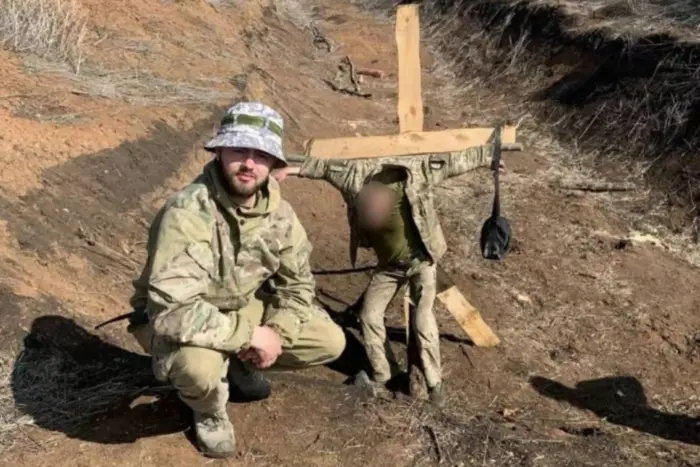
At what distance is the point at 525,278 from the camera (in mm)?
7473

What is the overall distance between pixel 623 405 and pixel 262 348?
3221 millimetres

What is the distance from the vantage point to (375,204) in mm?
5027

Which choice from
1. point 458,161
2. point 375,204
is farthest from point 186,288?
point 458,161

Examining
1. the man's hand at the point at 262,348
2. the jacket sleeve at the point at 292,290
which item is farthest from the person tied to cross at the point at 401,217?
the man's hand at the point at 262,348

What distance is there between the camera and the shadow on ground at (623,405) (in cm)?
549

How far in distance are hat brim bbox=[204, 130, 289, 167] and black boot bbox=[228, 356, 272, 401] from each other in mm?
1257

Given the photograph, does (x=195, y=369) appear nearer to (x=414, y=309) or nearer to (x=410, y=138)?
(x=414, y=309)

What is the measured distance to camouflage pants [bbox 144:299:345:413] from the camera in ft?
11.6

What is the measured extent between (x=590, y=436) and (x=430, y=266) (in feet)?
4.53

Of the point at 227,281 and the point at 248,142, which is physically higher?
the point at 248,142

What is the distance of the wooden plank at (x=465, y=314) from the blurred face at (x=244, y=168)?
274 centimetres

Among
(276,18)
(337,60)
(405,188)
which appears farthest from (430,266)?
(276,18)

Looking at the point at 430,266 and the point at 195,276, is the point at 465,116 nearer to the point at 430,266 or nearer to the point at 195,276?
the point at 430,266

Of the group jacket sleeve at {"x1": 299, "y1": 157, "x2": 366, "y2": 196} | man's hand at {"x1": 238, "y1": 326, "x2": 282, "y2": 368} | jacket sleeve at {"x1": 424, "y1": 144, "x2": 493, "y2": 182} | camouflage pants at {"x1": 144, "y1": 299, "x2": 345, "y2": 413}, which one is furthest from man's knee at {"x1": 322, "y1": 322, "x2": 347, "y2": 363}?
jacket sleeve at {"x1": 424, "y1": 144, "x2": 493, "y2": 182}
